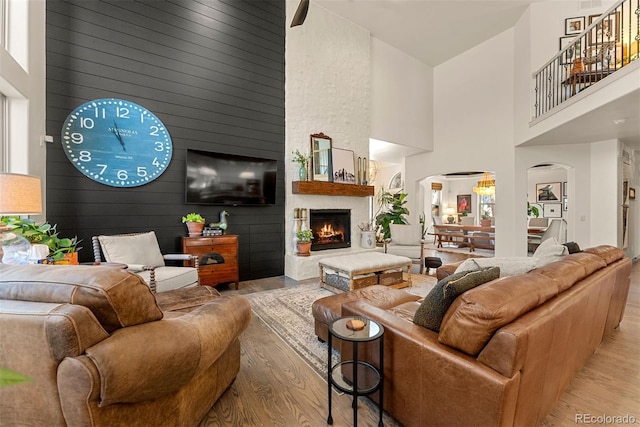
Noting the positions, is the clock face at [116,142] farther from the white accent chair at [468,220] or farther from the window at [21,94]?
the white accent chair at [468,220]

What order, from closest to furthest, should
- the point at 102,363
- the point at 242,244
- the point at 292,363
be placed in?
the point at 102,363 → the point at 292,363 → the point at 242,244

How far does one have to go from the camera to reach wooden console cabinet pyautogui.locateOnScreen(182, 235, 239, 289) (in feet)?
12.2

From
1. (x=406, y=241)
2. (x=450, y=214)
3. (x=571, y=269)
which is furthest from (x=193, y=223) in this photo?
(x=450, y=214)

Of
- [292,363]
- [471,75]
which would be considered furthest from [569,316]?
[471,75]

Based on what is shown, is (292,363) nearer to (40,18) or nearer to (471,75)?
(40,18)

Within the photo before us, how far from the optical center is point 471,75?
656cm

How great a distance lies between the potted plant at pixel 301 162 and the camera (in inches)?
191

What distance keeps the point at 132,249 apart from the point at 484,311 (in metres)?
3.30

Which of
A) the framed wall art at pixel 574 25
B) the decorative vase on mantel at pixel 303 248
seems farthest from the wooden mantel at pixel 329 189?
the framed wall art at pixel 574 25

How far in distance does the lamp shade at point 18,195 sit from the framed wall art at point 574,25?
7997 millimetres

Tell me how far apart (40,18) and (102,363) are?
A: 164 inches

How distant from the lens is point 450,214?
11.9m

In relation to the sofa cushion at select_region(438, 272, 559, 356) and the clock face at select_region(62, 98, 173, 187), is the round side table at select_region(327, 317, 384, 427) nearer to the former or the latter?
the sofa cushion at select_region(438, 272, 559, 356)

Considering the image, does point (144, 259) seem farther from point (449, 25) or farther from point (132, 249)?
point (449, 25)
